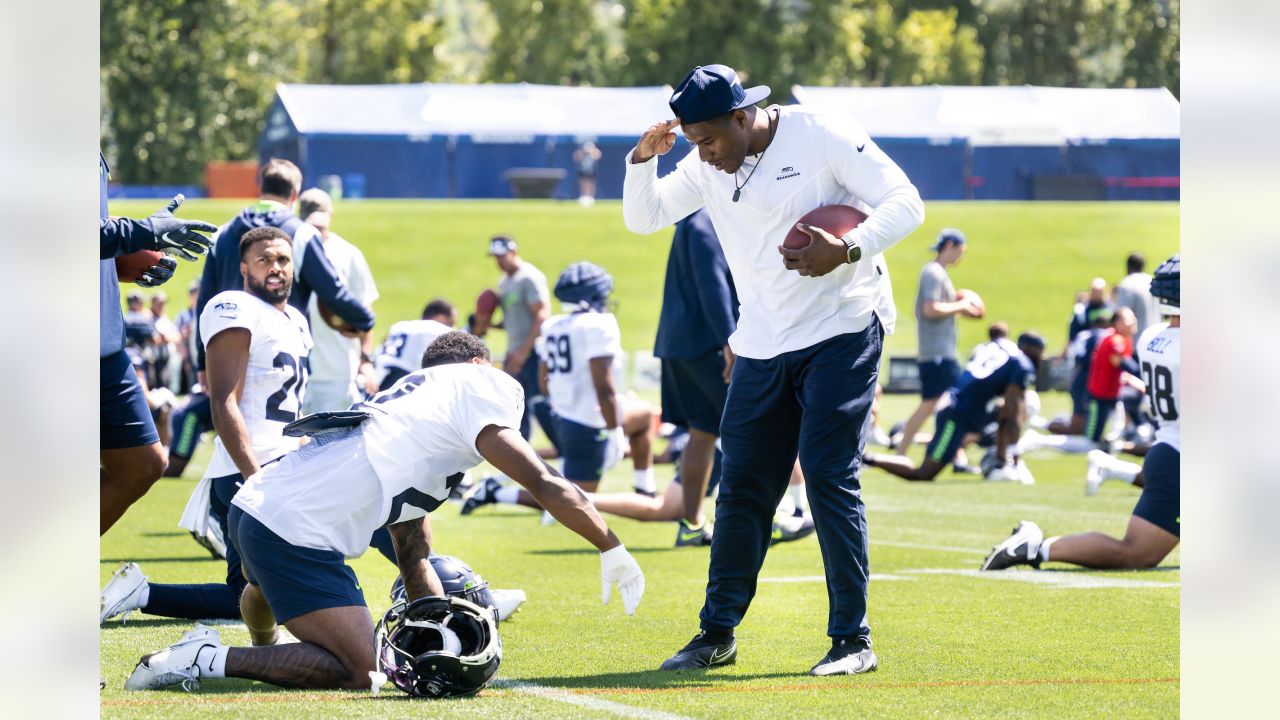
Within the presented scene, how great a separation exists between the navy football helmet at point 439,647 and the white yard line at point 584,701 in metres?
0.15

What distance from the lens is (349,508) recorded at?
5016 millimetres

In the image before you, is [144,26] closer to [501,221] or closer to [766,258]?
[501,221]

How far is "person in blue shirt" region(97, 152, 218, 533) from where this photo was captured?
17.2 ft

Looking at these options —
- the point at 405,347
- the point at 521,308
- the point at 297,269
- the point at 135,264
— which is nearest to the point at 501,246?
the point at 521,308

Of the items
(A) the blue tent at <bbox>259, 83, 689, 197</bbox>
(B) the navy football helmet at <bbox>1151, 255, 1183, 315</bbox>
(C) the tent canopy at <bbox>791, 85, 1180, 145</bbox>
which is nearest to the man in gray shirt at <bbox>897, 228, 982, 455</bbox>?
(B) the navy football helmet at <bbox>1151, 255, 1183, 315</bbox>

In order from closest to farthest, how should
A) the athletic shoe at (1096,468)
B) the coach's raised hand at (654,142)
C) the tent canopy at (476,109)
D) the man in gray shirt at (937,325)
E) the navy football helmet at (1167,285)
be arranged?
the coach's raised hand at (654,142) → the navy football helmet at (1167,285) → the athletic shoe at (1096,468) → the man in gray shirt at (937,325) → the tent canopy at (476,109)

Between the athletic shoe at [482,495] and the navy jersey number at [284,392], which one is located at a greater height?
the navy jersey number at [284,392]

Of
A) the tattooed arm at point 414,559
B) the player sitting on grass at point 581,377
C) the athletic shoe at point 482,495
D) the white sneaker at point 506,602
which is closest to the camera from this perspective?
the tattooed arm at point 414,559

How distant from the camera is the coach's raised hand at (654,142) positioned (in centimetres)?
562

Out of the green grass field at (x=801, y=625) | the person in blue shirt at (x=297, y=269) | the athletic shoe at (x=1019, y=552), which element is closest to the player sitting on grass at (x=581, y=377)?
the green grass field at (x=801, y=625)

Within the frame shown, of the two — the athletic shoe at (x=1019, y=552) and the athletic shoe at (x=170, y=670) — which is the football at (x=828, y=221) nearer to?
the athletic shoe at (x=170, y=670)

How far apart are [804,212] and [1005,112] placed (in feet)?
123
